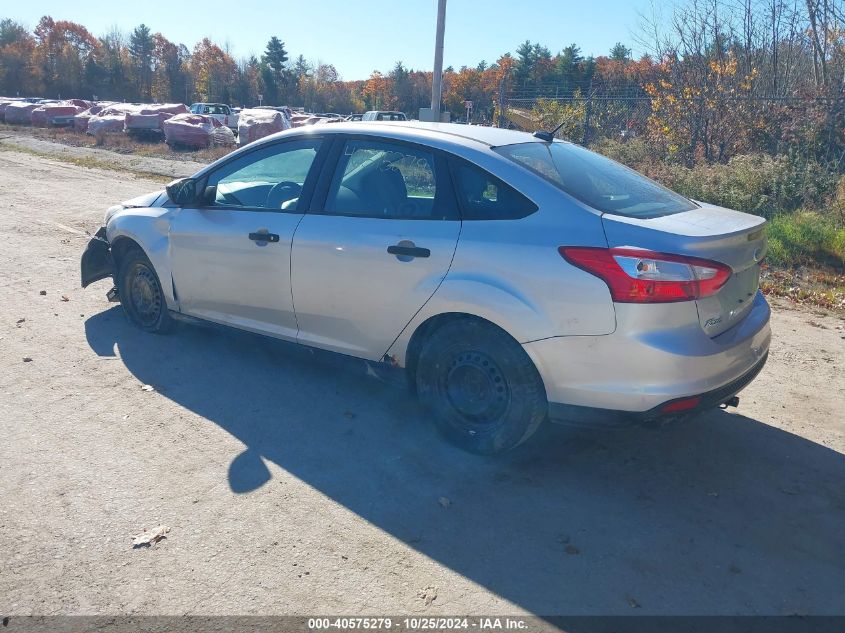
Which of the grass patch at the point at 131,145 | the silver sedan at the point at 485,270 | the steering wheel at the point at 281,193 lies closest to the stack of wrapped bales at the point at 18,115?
the grass patch at the point at 131,145

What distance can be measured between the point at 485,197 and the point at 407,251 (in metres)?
0.53

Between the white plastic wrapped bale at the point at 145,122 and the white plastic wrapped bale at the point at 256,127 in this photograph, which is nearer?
the white plastic wrapped bale at the point at 256,127

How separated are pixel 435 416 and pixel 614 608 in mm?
1612

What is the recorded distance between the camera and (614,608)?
2.86 m

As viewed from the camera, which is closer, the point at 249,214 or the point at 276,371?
the point at 249,214

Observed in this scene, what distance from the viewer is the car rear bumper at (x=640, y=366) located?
3396 millimetres

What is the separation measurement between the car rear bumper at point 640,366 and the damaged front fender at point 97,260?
4.27m

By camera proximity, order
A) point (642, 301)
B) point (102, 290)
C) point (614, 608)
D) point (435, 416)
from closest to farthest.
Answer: point (614, 608) < point (642, 301) < point (435, 416) < point (102, 290)

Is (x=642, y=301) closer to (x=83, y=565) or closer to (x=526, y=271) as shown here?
(x=526, y=271)

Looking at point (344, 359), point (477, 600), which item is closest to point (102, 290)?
point (344, 359)

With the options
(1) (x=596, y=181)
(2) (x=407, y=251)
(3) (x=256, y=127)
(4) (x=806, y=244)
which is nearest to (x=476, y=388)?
(2) (x=407, y=251)

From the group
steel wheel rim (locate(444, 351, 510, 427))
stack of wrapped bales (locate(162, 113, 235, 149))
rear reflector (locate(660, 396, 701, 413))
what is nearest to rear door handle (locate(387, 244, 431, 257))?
steel wheel rim (locate(444, 351, 510, 427))

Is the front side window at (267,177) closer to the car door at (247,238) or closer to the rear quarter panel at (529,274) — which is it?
the car door at (247,238)

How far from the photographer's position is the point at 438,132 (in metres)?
4.39
